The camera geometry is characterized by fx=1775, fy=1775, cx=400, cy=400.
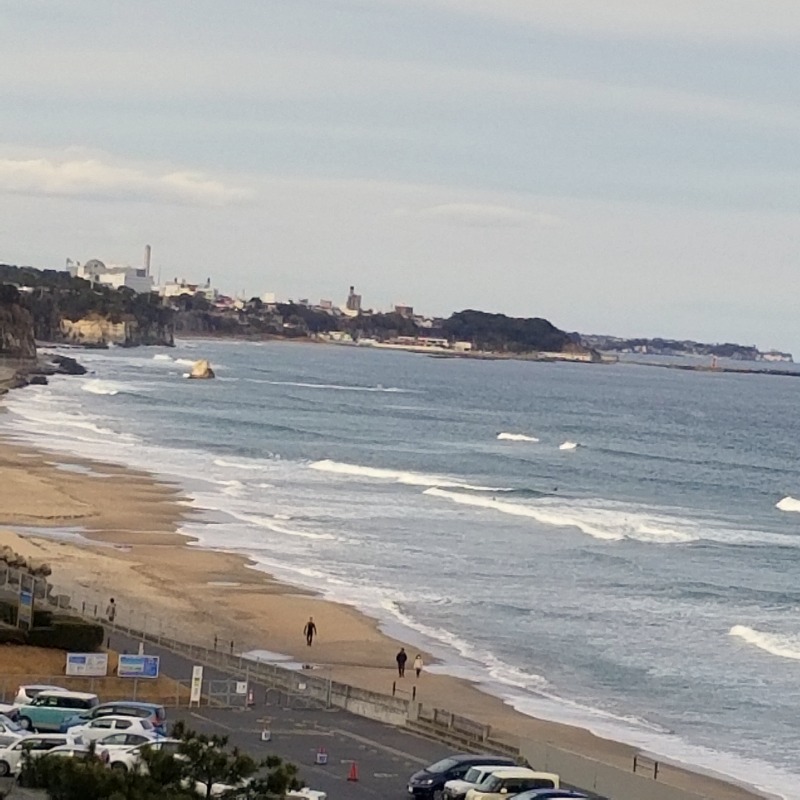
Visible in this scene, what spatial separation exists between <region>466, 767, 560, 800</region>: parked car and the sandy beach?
539 centimetres

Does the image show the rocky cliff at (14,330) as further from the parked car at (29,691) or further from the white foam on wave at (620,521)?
the parked car at (29,691)

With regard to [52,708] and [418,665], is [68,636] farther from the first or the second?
[418,665]

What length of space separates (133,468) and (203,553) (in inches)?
1014

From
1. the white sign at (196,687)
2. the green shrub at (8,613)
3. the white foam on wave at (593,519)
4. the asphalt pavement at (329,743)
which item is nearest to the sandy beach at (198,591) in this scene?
the asphalt pavement at (329,743)

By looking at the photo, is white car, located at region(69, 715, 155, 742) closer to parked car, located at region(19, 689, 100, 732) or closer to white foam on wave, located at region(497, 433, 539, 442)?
parked car, located at region(19, 689, 100, 732)

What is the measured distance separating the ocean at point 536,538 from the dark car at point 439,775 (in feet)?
26.5

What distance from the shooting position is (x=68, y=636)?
33750 mm

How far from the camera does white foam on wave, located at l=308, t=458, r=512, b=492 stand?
81688 millimetres

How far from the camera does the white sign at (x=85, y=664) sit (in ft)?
105

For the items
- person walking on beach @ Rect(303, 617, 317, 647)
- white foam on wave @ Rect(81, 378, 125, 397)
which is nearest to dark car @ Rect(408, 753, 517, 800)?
person walking on beach @ Rect(303, 617, 317, 647)

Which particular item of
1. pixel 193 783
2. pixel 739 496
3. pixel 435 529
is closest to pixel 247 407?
pixel 739 496

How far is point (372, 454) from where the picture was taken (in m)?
97.4

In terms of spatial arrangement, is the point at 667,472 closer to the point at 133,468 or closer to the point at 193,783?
the point at 133,468

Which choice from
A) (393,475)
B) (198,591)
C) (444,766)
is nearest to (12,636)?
(444,766)
